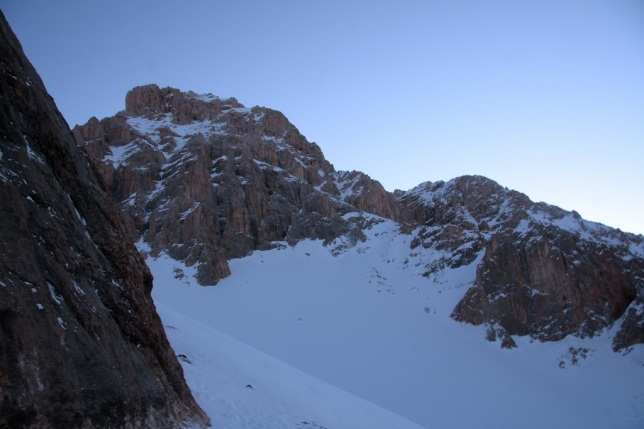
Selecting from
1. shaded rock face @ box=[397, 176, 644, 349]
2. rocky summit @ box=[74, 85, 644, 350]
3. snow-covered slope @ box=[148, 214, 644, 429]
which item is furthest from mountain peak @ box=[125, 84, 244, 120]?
shaded rock face @ box=[397, 176, 644, 349]

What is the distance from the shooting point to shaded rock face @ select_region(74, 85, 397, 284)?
6041 centimetres

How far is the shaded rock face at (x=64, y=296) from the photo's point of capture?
6.61 meters

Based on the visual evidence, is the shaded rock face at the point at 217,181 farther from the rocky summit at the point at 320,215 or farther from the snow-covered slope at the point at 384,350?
the snow-covered slope at the point at 384,350

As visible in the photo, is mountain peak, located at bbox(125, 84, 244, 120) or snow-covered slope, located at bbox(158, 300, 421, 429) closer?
snow-covered slope, located at bbox(158, 300, 421, 429)

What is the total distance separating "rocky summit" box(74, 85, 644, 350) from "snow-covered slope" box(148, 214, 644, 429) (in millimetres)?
2299

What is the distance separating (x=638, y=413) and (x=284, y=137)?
6752 centimetres

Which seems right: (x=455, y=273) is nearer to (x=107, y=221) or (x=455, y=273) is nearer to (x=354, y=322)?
(x=354, y=322)

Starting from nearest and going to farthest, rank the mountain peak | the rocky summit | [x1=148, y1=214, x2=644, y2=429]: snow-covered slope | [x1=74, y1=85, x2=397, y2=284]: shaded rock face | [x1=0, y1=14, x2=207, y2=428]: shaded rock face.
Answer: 1. [x1=0, y1=14, x2=207, y2=428]: shaded rock face
2. [x1=148, y1=214, x2=644, y2=429]: snow-covered slope
3. the rocky summit
4. [x1=74, y1=85, x2=397, y2=284]: shaded rock face
5. the mountain peak

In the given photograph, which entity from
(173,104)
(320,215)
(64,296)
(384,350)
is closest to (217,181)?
(320,215)

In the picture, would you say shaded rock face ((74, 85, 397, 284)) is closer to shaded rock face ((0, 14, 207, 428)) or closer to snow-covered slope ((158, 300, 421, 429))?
snow-covered slope ((158, 300, 421, 429))

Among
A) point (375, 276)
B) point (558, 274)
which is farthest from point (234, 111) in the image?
point (558, 274)

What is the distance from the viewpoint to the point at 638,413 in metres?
29.6

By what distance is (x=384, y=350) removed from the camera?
127ft

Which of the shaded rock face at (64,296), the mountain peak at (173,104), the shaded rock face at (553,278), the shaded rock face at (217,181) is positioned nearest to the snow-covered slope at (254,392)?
the shaded rock face at (64,296)
